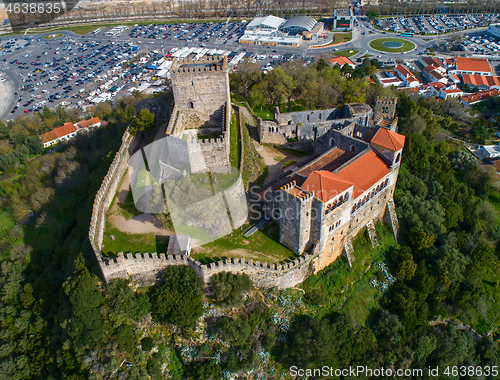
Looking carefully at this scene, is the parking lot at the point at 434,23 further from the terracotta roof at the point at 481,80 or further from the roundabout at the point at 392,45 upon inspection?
the terracotta roof at the point at 481,80

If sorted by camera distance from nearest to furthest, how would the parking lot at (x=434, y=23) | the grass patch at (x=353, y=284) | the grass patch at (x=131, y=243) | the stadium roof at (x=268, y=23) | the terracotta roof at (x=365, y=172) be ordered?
the grass patch at (x=131, y=243)
the grass patch at (x=353, y=284)
the terracotta roof at (x=365, y=172)
the stadium roof at (x=268, y=23)
the parking lot at (x=434, y=23)

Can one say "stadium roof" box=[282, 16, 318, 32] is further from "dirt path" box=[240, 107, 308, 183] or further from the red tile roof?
"dirt path" box=[240, 107, 308, 183]

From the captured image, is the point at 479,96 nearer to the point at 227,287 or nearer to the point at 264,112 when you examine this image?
the point at 264,112

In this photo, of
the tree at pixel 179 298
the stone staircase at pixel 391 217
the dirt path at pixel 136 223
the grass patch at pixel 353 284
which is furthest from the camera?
the stone staircase at pixel 391 217

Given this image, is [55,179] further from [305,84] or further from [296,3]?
[296,3]

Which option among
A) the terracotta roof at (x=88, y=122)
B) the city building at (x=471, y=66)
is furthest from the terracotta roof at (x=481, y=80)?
the terracotta roof at (x=88, y=122)

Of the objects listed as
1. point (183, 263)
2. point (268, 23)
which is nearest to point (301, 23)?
point (268, 23)

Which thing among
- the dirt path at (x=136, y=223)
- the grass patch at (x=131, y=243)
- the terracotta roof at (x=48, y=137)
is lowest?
the terracotta roof at (x=48, y=137)
